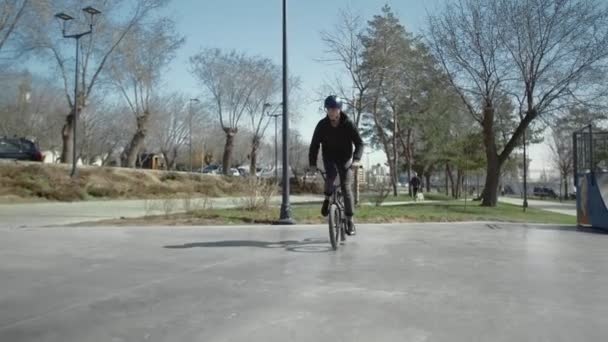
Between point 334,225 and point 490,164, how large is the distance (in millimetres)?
15905

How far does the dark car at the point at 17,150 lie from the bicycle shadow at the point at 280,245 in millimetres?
26726

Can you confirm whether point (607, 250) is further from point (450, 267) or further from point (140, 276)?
point (140, 276)

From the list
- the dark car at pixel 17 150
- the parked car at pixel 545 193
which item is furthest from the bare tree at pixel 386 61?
the parked car at pixel 545 193

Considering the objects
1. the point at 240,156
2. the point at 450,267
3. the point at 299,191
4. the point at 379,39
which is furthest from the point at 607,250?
the point at 240,156

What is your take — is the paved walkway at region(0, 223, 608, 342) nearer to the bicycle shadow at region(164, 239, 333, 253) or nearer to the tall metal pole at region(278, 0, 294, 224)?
the bicycle shadow at region(164, 239, 333, 253)

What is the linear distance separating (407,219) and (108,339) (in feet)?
29.8

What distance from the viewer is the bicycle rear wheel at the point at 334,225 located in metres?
6.34

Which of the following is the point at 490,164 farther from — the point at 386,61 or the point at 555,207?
the point at 555,207

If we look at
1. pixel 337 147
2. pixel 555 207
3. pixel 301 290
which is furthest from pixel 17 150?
pixel 555 207

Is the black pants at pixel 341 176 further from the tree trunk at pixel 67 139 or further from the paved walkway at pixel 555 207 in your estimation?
the tree trunk at pixel 67 139

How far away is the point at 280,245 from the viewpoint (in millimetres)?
6848

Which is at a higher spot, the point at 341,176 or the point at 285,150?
the point at 285,150

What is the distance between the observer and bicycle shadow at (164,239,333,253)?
6469 millimetres

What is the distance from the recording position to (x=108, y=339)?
2930 millimetres
